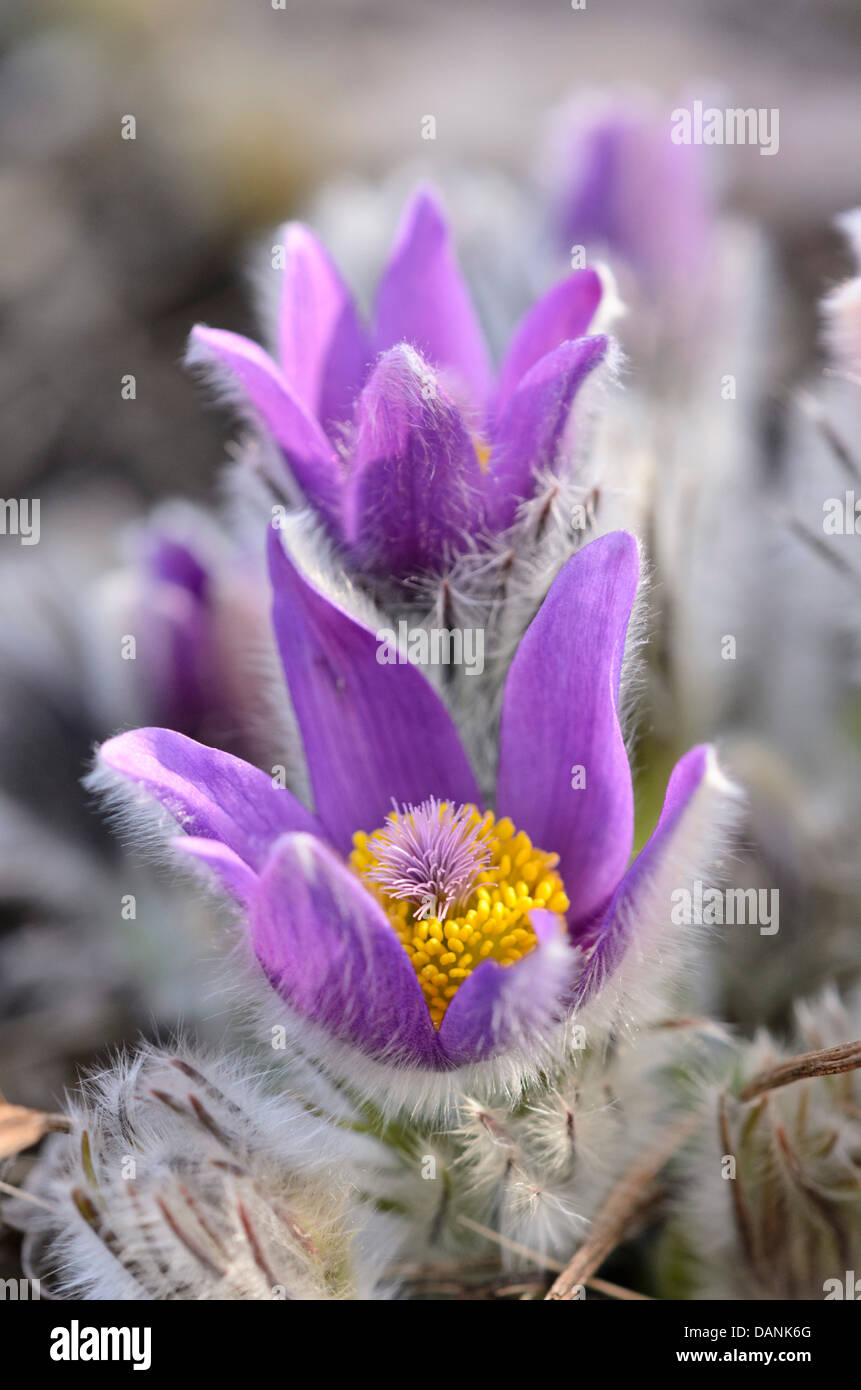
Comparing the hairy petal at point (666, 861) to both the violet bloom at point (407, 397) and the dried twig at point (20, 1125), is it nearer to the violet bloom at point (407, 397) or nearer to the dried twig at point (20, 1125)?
the violet bloom at point (407, 397)

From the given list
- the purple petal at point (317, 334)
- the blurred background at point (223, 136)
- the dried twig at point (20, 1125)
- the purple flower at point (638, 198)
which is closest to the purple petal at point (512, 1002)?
the dried twig at point (20, 1125)

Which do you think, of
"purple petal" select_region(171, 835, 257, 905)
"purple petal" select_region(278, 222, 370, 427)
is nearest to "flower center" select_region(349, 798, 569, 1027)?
"purple petal" select_region(171, 835, 257, 905)

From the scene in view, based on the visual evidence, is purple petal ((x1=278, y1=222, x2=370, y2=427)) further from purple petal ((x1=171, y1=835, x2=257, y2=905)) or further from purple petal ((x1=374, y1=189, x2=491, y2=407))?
purple petal ((x1=171, y1=835, x2=257, y2=905))

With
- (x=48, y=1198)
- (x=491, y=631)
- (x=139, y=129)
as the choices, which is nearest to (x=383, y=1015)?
(x=491, y=631)

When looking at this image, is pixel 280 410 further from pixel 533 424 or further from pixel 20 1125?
pixel 20 1125

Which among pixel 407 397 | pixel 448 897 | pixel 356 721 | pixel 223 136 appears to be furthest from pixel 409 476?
pixel 223 136

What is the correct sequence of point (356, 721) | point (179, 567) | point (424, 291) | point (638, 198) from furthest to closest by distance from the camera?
1. point (638, 198)
2. point (179, 567)
3. point (424, 291)
4. point (356, 721)
